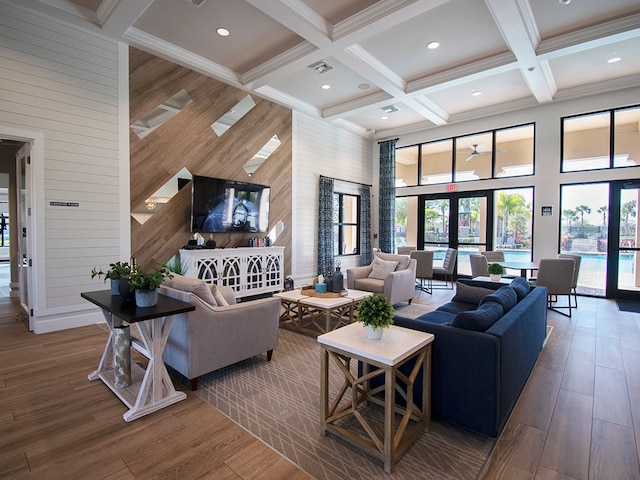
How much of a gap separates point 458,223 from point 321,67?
4864 mm

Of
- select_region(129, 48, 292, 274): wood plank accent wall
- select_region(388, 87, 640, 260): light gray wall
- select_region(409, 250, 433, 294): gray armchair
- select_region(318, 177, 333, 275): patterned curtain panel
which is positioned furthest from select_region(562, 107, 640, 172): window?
select_region(129, 48, 292, 274): wood plank accent wall

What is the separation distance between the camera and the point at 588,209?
632 centimetres

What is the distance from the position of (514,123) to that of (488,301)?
588 cm

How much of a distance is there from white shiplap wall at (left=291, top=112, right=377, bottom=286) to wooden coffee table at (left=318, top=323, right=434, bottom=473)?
194 inches

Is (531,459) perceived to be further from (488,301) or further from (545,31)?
(545,31)

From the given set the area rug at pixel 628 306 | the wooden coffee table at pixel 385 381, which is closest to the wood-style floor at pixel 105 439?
the wooden coffee table at pixel 385 381

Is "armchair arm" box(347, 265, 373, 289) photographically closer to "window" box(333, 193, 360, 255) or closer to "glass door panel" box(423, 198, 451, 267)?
"window" box(333, 193, 360, 255)

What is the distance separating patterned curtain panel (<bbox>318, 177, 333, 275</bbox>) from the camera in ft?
24.7

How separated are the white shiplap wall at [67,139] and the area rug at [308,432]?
258 centimetres

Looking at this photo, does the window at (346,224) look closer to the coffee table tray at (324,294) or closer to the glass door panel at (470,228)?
the glass door panel at (470,228)

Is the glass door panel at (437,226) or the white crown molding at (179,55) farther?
the glass door panel at (437,226)

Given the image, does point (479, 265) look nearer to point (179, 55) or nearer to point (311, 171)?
point (311, 171)

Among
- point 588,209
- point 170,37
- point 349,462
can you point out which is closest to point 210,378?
point 349,462

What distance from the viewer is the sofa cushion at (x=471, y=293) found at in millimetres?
3934
